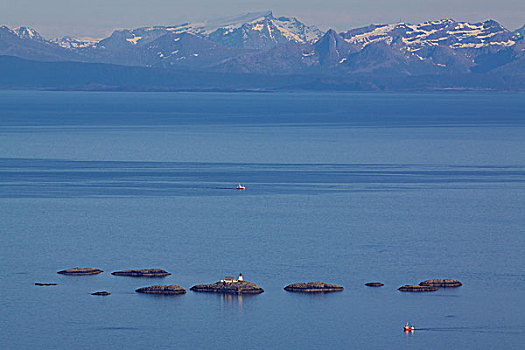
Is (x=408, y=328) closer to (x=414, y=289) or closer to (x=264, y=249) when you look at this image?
(x=414, y=289)

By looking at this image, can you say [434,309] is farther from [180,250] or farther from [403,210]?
[403,210]

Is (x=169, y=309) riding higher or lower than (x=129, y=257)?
lower

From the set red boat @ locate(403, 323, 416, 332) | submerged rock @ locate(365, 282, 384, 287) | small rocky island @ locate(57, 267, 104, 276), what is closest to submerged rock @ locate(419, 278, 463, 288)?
submerged rock @ locate(365, 282, 384, 287)

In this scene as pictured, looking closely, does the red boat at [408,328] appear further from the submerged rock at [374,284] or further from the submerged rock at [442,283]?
the submerged rock at [442,283]

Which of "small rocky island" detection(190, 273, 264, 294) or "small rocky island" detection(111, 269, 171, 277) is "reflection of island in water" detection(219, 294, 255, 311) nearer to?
"small rocky island" detection(190, 273, 264, 294)

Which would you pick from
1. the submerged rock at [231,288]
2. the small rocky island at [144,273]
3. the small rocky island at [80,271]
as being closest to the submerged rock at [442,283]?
the submerged rock at [231,288]

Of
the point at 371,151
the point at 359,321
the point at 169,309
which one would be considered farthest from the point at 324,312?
the point at 371,151

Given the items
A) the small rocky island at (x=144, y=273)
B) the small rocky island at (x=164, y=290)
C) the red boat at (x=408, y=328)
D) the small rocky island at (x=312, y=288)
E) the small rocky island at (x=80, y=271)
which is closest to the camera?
the red boat at (x=408, y=328)
